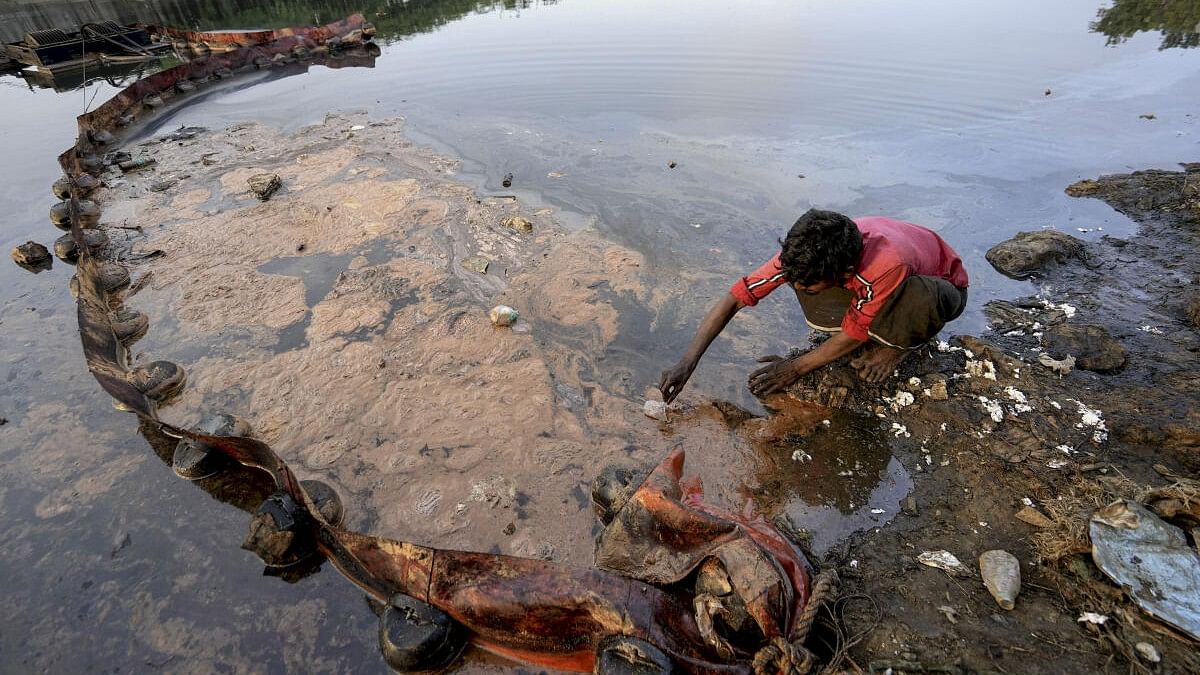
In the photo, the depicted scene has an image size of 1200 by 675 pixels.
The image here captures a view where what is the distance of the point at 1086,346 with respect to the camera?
318cm

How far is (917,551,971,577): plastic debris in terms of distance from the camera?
2.16m

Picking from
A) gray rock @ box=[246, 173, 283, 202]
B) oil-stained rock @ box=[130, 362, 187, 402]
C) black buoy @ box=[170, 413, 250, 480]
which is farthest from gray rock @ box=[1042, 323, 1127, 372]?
gray rock @ box=[246, 173, 283, 202]

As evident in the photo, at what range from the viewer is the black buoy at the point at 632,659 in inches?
74.4

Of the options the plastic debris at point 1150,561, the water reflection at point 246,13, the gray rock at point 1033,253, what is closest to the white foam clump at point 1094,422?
the plastic debris at point 1150,561

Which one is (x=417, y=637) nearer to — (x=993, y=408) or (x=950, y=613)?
(x=950, y=613)

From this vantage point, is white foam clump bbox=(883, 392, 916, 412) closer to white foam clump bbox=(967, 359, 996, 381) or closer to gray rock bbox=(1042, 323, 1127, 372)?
white foam clump bbox=(967, 359, 996, 381)

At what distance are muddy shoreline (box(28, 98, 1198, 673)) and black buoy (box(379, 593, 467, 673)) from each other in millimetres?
148

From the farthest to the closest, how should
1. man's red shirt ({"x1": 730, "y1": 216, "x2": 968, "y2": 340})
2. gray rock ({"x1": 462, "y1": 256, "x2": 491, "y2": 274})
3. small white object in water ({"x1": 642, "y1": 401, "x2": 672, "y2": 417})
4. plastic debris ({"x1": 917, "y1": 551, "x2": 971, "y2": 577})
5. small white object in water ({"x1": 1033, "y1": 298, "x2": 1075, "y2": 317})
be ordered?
gray rock ({"x1": 462, "y1": 256, "x2": 491, "y2": 274}) → small white object in water ({"x1": 1033, "y1": 298, "x2": 1075, "y2": 317}) → small white object in water ({"x1": 642, "y1": 401, "x2": 672, "y2": 417}) → man's red shirt ({"x1": 730, "y1": 216, "x2": 968, "y2": 340}) → plastic debris ({"x1": 917, "y1": 551, "x2": 971, "y2": 577})

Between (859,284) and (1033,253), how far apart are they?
257cm

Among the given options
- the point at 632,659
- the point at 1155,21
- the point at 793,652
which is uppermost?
the point at 1155,21

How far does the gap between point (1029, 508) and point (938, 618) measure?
2.58ft

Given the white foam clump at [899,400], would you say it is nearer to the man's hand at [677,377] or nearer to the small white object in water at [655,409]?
the man's hand at [677,377]

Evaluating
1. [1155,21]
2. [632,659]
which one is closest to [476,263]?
[632,659]

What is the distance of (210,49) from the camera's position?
39.9 ft
